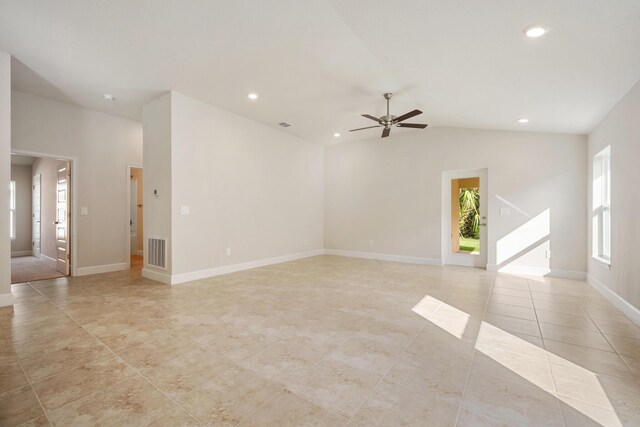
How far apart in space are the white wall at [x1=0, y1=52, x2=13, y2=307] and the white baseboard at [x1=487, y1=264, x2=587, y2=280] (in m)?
→ 7.78

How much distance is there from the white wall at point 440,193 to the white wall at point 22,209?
8.33m

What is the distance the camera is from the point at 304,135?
7.27 meters

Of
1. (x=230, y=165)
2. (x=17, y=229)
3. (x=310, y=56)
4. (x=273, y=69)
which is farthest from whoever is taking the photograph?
(x=17, y=229)

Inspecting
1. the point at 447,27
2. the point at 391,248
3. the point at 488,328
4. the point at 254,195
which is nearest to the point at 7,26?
the point at 254,195

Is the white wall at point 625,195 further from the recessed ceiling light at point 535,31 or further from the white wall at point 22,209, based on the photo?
the white wall at point 22,209

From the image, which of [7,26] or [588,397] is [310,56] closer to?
[7,26]

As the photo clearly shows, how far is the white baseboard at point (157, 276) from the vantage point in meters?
4.77

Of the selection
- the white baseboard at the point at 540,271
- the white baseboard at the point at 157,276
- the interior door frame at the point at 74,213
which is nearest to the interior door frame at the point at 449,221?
the white baseboard at the point at 540,271

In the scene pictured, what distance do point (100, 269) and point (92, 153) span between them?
7.51 ft

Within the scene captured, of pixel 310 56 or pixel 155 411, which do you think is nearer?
pixel 155 411

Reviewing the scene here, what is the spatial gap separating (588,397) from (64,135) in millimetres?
7749

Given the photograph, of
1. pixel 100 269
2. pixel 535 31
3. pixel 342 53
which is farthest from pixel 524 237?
pixel 100 269

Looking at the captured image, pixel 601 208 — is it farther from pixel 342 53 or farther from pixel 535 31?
pixel 342 53

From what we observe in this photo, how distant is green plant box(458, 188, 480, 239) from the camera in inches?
248
